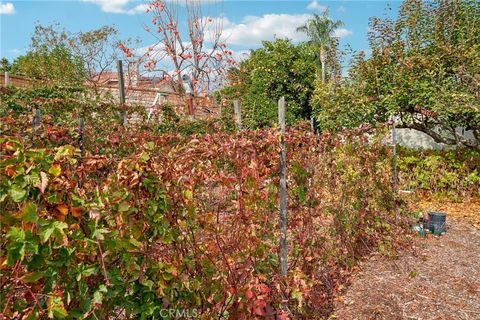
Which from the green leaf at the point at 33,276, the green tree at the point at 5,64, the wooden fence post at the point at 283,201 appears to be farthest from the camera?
the green tree at the point at 5,64

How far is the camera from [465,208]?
741 centimetres

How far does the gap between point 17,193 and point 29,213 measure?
0.23 ft

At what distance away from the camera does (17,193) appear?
1.22 meters

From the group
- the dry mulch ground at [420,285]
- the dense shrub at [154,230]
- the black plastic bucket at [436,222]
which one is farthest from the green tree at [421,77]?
the dense shrub at [154,230]

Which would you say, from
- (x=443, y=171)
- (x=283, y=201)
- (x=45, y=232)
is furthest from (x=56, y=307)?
(x=443, y=171)

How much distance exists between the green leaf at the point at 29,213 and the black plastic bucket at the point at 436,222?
5485mm

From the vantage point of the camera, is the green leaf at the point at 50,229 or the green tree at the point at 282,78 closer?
the green leaf at the point at 50,229

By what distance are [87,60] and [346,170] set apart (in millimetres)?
17240

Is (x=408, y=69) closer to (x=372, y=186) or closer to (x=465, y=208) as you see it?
(x=465, y=208)

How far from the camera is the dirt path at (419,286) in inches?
134

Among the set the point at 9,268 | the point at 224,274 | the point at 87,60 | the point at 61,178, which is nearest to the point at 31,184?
the point at 61,178

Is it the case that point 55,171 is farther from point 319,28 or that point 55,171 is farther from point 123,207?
point 319,28

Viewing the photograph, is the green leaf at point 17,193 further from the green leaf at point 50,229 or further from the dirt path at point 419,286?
the dirt path at point 419,286

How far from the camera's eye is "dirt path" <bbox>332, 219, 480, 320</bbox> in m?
3.40
